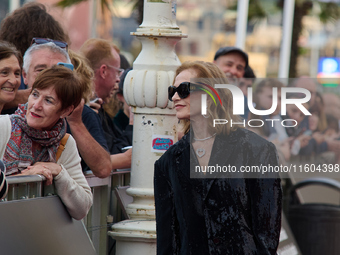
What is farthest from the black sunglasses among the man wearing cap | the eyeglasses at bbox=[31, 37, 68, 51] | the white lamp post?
the man wearing cap

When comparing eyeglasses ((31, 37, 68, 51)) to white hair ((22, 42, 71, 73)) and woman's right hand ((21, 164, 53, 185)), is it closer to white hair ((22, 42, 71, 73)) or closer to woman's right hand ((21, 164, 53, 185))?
white hair ((22, 42, 71, 73))

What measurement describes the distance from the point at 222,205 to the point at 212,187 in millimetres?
109

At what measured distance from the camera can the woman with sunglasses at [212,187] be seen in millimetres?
3480

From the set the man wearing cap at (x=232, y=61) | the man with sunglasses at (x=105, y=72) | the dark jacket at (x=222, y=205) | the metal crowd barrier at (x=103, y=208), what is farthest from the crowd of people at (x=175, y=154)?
the man wearing cap at (x=232, y=61)

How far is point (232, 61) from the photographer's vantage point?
724 centimetres

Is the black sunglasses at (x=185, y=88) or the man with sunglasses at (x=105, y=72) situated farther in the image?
the man with sunglasses at (x=105, y=72)

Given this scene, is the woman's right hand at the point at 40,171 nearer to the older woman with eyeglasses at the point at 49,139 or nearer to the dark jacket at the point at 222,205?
the older woman with eyeglasses at the point at 49,139

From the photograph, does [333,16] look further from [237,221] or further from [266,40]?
[266,40]

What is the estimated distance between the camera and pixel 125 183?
213 inches

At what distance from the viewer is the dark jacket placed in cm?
347

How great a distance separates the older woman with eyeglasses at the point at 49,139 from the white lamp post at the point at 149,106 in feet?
2.85

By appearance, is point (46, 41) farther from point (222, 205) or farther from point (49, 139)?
point (222, 205)

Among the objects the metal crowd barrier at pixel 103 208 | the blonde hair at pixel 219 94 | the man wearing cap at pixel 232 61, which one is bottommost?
the metal crowd barrier at pixel 103 208

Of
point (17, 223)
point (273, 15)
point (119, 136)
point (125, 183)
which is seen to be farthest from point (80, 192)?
point (273, 15)
